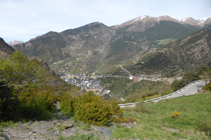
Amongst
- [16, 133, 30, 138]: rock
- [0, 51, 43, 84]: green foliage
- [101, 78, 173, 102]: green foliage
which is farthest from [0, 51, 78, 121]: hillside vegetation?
[101, 78, 173, 102]: green foliage

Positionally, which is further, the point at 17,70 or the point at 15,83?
the point at 15,83

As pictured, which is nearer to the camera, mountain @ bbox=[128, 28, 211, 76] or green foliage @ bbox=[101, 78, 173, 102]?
green foliage @ bbox=[101, 78, 173, 102]

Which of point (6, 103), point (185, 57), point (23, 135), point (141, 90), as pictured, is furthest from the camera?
point (185, 57)

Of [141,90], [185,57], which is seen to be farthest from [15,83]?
[185,57]

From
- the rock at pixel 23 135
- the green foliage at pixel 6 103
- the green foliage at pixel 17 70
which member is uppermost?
the green foliage at pixel 17 70

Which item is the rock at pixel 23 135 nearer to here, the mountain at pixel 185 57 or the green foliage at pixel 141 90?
the green foliage at pixel 141 90

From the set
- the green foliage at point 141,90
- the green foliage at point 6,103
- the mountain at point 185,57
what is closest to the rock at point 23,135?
the green foliage at point 6,103

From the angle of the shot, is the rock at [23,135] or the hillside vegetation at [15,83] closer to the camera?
the rock at [23,135]

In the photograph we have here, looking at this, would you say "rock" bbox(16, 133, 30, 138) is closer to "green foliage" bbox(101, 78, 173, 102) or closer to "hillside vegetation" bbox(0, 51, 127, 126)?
"hillside vegetation" bbox(0, 51, 127, 126)

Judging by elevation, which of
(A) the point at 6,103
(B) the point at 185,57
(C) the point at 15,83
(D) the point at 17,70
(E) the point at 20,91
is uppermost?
(B) the point at 185,57

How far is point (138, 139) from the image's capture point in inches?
261

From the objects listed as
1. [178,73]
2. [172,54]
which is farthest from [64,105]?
[172,54]

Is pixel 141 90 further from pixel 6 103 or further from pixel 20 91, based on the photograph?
Result: pixel 6 103

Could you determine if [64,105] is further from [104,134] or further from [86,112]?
[104,134]
